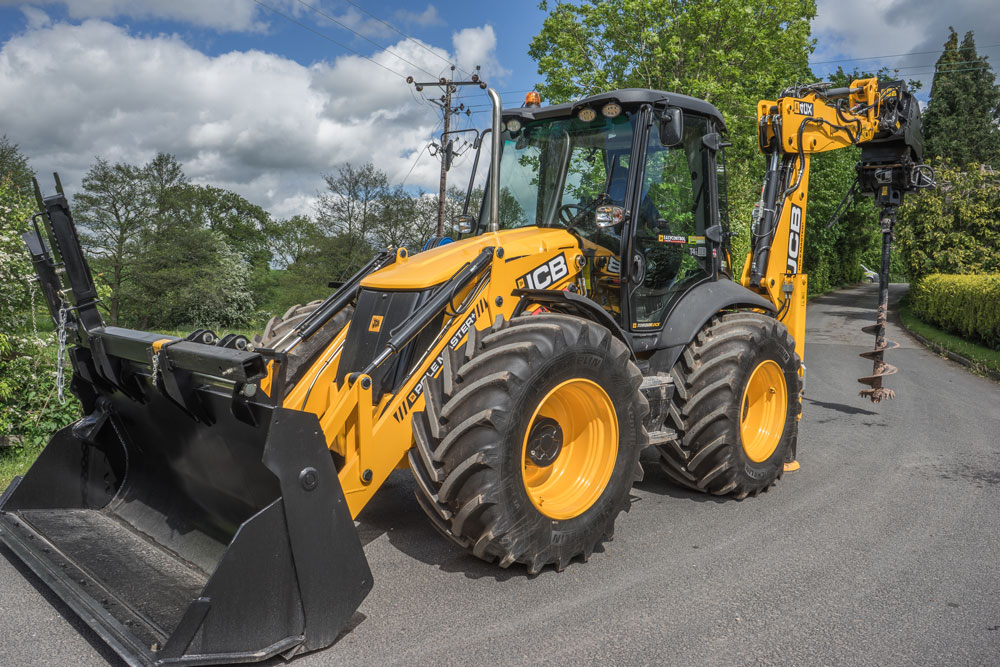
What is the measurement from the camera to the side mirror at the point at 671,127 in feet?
15.1

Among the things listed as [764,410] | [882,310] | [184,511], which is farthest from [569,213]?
[882,310]

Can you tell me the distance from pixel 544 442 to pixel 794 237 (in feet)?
12.5

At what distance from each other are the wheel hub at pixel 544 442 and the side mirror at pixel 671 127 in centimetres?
194

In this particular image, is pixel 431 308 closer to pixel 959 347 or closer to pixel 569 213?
pixel 569 213

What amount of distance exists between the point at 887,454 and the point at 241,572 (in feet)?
20.2

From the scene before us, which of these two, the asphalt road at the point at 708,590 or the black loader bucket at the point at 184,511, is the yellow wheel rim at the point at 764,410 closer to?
the asphalt road at the point at 708,590

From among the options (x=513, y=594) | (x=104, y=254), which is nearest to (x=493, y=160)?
(x=513, y=594)

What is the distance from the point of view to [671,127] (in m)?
4.62

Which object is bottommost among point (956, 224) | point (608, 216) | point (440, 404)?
point (440, 404)

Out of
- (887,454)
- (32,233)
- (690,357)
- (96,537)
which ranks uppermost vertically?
(32,233)

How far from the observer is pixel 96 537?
3.95 m

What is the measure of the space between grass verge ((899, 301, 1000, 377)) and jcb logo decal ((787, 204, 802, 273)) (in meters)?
7.77

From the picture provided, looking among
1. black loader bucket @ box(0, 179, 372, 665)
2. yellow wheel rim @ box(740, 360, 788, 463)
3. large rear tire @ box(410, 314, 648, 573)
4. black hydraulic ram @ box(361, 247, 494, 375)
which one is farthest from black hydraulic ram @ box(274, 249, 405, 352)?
yellow wheel rim @ box(740, 360, 788, 463)

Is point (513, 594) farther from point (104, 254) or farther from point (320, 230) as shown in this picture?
point (104, 254)
